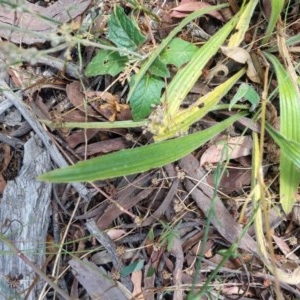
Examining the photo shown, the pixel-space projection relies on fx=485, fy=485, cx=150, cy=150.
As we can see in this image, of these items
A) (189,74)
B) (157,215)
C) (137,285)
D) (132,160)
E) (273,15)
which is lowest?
(137,285)

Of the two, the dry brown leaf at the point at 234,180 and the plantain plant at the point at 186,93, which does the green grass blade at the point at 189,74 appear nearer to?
the plantain plant at the point at 186,93

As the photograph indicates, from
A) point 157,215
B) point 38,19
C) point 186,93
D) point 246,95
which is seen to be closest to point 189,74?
point 186,93

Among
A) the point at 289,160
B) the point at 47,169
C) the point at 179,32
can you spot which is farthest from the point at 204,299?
the point at 179,32

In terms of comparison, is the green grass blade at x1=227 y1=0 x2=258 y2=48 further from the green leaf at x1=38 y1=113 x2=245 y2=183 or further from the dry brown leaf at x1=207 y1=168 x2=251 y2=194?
the dry brown leaf at x1=207 y1=168 x2=251 y2=194

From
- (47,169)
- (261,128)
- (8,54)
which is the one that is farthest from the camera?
(47,169)

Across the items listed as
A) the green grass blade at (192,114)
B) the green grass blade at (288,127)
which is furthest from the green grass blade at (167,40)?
the green grass blade at (288,127)

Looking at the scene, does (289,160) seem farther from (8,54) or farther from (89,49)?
(8,54)

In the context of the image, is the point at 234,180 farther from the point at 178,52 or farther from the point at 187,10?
the point at 187,10
